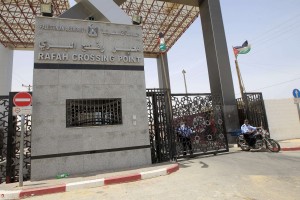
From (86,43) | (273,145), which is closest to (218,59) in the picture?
(273,145)

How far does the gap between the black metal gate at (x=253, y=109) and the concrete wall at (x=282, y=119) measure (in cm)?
51

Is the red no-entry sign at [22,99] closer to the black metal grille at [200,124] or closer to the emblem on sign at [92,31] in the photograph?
the emblem on sign at [92,31]

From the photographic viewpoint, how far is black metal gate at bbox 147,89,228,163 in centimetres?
947

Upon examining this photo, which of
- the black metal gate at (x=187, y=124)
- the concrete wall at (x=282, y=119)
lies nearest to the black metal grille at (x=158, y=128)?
the black metal gate at (x=187, y=124)

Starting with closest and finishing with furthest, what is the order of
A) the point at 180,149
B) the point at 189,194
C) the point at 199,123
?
the point at 189,194 < the point at 180,149 < the point at 199,123

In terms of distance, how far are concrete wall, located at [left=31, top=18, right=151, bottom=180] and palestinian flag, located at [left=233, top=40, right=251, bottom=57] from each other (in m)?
11.0

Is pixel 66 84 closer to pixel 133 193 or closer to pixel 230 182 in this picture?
pixel 133 193

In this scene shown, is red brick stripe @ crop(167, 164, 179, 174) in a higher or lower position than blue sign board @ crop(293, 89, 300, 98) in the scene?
lower

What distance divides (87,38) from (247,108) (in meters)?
9.61

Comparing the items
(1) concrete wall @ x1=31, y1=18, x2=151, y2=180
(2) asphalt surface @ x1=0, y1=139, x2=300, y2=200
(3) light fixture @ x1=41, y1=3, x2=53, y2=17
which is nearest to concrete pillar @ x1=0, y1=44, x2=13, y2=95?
(3) light fixture @ x1=41, y1=3, x2=53, y2=17

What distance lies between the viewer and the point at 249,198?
174 inches

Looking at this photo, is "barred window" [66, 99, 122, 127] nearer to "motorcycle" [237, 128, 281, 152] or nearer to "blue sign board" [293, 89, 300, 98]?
"motorcycle" [237, 128, 281, 152]

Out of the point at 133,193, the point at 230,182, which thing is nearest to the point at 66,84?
the point at 133,193

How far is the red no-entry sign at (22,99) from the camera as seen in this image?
22.2 ft
